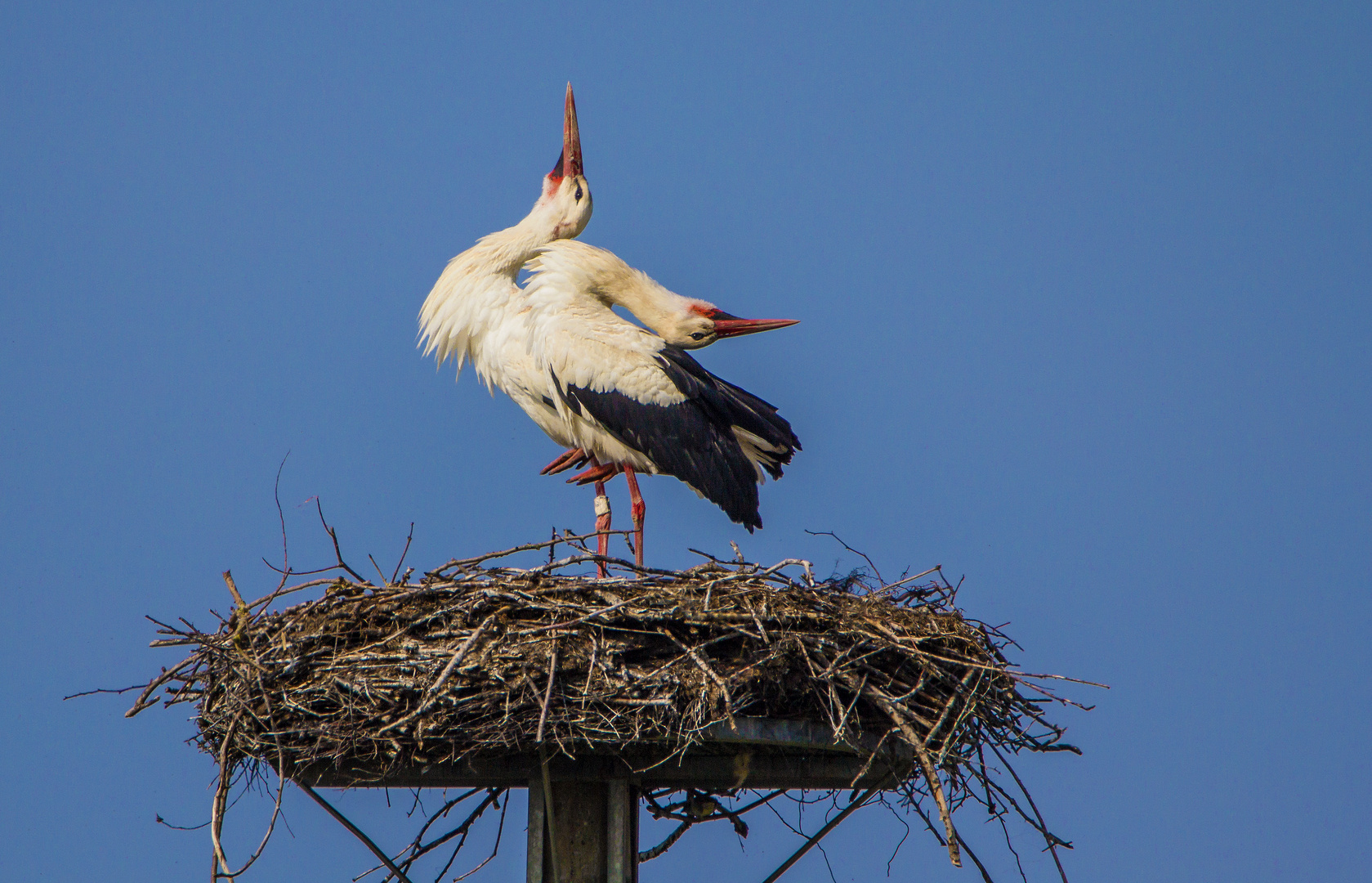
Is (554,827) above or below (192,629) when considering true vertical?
below

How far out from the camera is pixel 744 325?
7.94 metres

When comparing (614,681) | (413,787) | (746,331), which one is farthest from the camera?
(746,331)

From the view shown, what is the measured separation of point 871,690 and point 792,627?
0.35 metres

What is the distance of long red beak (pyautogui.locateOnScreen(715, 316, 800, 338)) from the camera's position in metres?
7.94

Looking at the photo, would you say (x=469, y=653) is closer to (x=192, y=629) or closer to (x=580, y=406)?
(x=192, y=629)

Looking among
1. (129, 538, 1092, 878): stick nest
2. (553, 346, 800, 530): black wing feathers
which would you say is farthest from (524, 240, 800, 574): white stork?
(129, 538, 1092, 878): stick nest

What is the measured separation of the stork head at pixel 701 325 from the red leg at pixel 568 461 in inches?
30.1

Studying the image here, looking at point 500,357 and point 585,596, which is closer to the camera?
point 585,596

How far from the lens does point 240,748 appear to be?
5273 millimetres

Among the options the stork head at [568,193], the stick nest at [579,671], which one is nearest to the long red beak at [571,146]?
the stork head at [568,193]

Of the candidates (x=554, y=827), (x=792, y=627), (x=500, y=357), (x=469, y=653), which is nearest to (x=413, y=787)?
(x=554, y=827)

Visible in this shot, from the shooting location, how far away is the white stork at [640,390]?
7375 mm

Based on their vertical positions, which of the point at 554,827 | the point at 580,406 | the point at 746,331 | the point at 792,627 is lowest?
the point at 554,827

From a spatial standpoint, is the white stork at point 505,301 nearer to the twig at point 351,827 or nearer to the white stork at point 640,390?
the white stork at point 640,390
